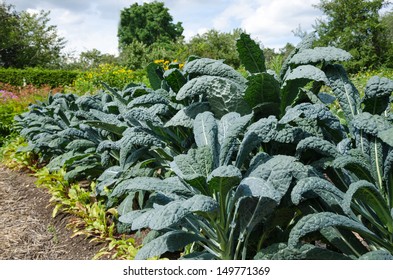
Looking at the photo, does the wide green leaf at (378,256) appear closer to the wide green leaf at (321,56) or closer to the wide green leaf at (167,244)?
the wide green leaf at (167,244)

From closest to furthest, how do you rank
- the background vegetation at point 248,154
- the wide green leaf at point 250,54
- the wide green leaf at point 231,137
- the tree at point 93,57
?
1. the background vegetation at point 248,154
2. the wide green leaf at point 231,137
3. the wide green leaf at point 250,54
4. the tree at point 93,57

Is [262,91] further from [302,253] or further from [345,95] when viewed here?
[302,253]

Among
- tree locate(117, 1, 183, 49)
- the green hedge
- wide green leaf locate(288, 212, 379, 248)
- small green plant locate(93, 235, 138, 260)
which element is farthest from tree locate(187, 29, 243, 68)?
wide green leaf locate(288, 212, 379, 248)

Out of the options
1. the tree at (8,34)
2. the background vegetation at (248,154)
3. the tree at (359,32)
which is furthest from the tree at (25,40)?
the background vegetation at (248,154)

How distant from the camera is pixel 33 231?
355cm

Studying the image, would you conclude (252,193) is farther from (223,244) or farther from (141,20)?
(141,20)

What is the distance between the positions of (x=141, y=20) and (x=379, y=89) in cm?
3162

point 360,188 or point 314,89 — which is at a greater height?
point 314,89

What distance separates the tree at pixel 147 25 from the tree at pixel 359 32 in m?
11.5

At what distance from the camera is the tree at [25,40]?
25220mm

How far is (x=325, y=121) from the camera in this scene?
6.80 ft

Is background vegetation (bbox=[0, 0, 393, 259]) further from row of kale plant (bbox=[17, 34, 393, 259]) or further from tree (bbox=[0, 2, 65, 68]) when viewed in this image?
tree (bbox=[0, 2, 65, 68])

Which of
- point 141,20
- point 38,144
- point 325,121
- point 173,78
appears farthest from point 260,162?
point 141,20

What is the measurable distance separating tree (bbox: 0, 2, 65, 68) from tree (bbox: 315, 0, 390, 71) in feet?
58.3
